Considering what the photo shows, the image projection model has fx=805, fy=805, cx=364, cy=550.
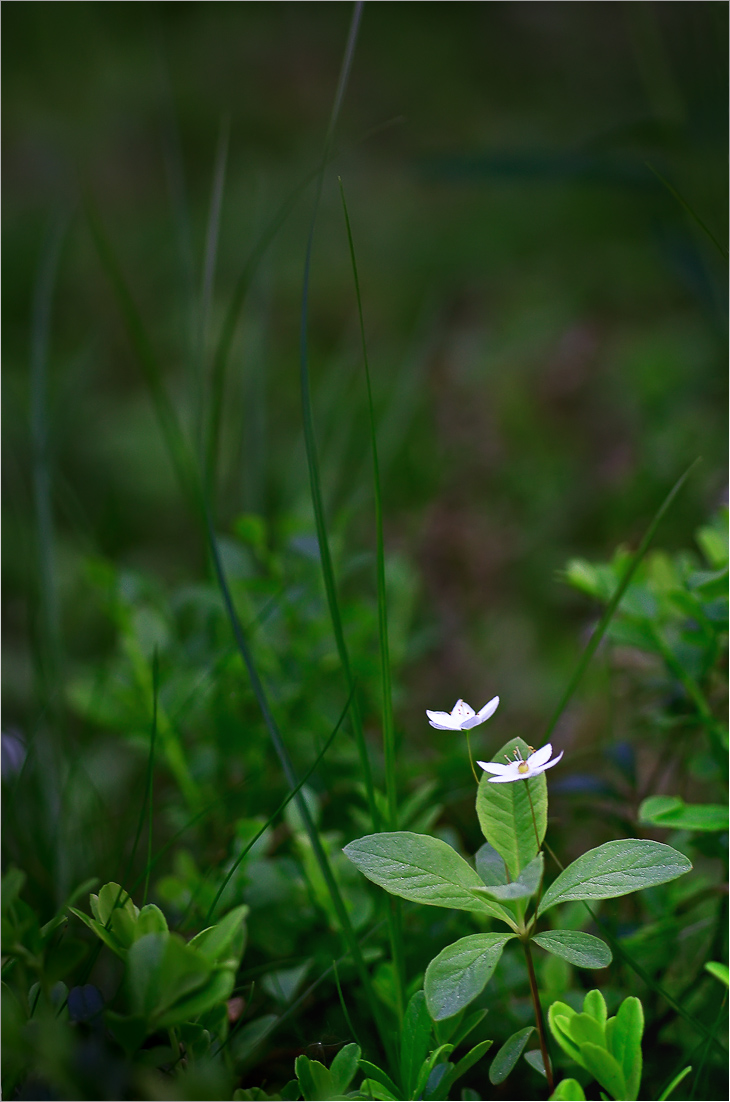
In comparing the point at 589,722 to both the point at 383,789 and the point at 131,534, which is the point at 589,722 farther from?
the point at 131,534

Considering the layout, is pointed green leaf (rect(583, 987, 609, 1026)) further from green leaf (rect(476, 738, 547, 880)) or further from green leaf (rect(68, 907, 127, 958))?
green leaf (rect(68, 907, 127, 958))

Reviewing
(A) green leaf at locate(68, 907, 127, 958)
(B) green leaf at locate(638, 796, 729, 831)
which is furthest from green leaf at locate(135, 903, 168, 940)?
(B) green leaf at locate(638, 796, 729, 831)

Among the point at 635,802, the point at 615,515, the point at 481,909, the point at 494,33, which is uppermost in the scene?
the point at 494,33

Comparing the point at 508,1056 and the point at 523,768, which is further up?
the point at 523,768

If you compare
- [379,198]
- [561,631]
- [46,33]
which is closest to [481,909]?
[561,631]

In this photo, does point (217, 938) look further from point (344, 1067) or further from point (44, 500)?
point (44, 500)

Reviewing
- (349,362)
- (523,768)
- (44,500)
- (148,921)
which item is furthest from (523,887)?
(349,362)
